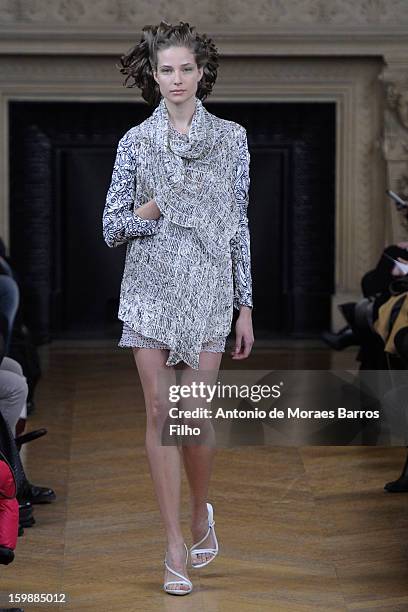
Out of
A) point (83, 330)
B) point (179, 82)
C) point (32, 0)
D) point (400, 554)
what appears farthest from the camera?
point (83, 330)

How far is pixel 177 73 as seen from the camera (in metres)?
4.11

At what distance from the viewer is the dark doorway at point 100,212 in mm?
13141

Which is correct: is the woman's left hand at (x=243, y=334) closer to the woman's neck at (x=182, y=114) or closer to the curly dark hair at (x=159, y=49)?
the woman's neck at (x=182, y=114)

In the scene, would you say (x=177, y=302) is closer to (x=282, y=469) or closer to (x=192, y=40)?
(x=192, y=40)

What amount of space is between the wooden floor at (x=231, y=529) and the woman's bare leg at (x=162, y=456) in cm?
15

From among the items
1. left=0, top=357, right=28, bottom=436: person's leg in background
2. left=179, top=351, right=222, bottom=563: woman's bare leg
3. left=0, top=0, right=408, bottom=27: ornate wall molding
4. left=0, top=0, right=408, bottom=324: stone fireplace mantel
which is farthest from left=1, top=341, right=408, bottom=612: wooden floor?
left=0, top=0, right=408, bottom=27: ornate wall molding

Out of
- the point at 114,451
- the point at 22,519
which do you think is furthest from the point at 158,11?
the point at 22,519

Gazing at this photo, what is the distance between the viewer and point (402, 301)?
630 cm

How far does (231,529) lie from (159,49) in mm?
2000

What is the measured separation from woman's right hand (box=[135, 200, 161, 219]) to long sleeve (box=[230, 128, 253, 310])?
0.92ft

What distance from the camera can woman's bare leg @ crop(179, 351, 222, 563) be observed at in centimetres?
421

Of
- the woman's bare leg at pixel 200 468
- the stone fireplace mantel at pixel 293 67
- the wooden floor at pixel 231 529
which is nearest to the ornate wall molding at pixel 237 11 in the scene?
the stone fireplace mantel at pixel 293 67

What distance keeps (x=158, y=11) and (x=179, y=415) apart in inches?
357

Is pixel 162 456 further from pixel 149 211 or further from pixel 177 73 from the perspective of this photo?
pixel 177 73
